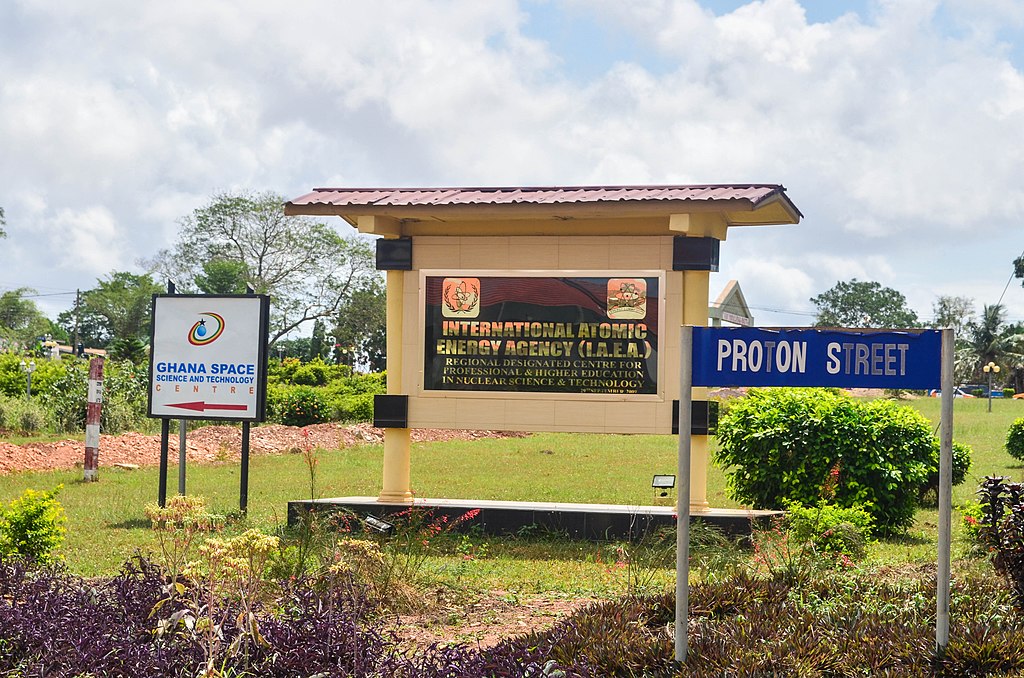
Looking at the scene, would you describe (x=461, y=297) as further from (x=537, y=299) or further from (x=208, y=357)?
(x=208, y=357)

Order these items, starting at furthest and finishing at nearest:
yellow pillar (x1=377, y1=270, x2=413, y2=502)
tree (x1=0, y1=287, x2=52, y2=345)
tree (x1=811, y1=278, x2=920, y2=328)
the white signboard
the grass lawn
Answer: tree (x1=811, y1=278, x2=920, y2=328)
tree (x1=0, y1=287, x2=52, y2=345)
the white signboard
yellow pillar (x1=377, y1=270, x2=413, y2=502)
the grass lawn

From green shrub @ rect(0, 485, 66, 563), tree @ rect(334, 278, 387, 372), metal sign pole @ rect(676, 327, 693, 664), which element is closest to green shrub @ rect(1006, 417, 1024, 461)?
metal sign pole @ rect(676, 327, 693, 664)

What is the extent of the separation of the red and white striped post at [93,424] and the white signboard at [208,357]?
3.95 metres

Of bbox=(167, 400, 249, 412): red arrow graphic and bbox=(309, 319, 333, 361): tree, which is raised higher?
bbox=(309, 319, 333, 361): tree

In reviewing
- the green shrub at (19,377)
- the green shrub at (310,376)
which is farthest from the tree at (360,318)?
the green shrub at (19,377)

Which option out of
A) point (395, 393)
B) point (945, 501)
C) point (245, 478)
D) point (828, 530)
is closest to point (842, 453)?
point (828, 530)

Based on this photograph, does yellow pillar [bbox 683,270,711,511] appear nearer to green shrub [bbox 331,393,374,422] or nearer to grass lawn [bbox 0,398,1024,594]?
grass lawn [bbox 0,398,1024,594]

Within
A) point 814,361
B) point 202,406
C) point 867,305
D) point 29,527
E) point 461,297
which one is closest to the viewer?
point 814,361

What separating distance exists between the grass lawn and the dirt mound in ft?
2.47

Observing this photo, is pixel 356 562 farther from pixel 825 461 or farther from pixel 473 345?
pixel 825 461

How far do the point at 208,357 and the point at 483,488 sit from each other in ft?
16.6

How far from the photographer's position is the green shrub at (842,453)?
1147 centimetres

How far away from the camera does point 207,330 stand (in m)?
12.4

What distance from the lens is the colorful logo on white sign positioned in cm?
1233
